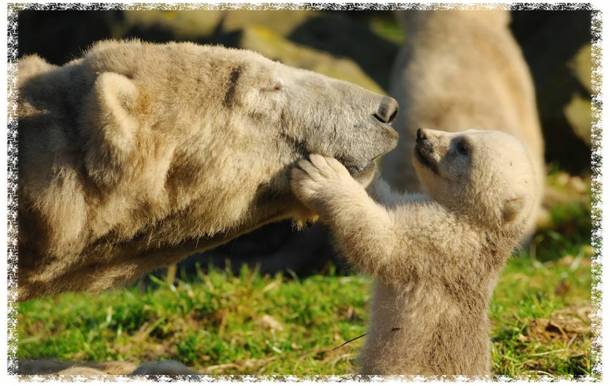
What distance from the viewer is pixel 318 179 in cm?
466

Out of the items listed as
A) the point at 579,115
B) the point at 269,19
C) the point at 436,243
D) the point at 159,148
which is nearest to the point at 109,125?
the point at 159,148

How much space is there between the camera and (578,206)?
11328 millimetres

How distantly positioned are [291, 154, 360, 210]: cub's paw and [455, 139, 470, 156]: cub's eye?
0.78 meters

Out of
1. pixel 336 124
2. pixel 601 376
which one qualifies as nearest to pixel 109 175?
pixel 336 124

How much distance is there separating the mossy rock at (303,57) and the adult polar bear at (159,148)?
562 centimetres

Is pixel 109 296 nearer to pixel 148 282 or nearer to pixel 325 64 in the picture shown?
pixel 148 282

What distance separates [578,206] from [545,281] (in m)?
3.22

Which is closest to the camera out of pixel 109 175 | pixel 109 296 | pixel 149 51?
pixel 109 175

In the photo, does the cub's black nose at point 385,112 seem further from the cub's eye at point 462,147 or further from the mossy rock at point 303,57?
the mossy rock at point 303,57

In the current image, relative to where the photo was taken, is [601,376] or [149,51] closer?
[149,51]

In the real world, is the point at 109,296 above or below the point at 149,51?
below

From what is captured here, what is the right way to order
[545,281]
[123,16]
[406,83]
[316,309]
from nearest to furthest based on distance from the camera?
[316,309]
[545,281]
[406,83]
[123,16]

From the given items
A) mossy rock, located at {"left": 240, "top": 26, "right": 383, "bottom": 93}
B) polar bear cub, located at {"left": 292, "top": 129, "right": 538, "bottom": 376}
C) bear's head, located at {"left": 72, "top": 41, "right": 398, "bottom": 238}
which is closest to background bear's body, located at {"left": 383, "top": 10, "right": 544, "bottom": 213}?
mossy rock, located at {"left": 240, "top": 26, "right": 383, "bottom": 93}

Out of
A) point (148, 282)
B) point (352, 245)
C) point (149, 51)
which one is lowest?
point (148, 282)
